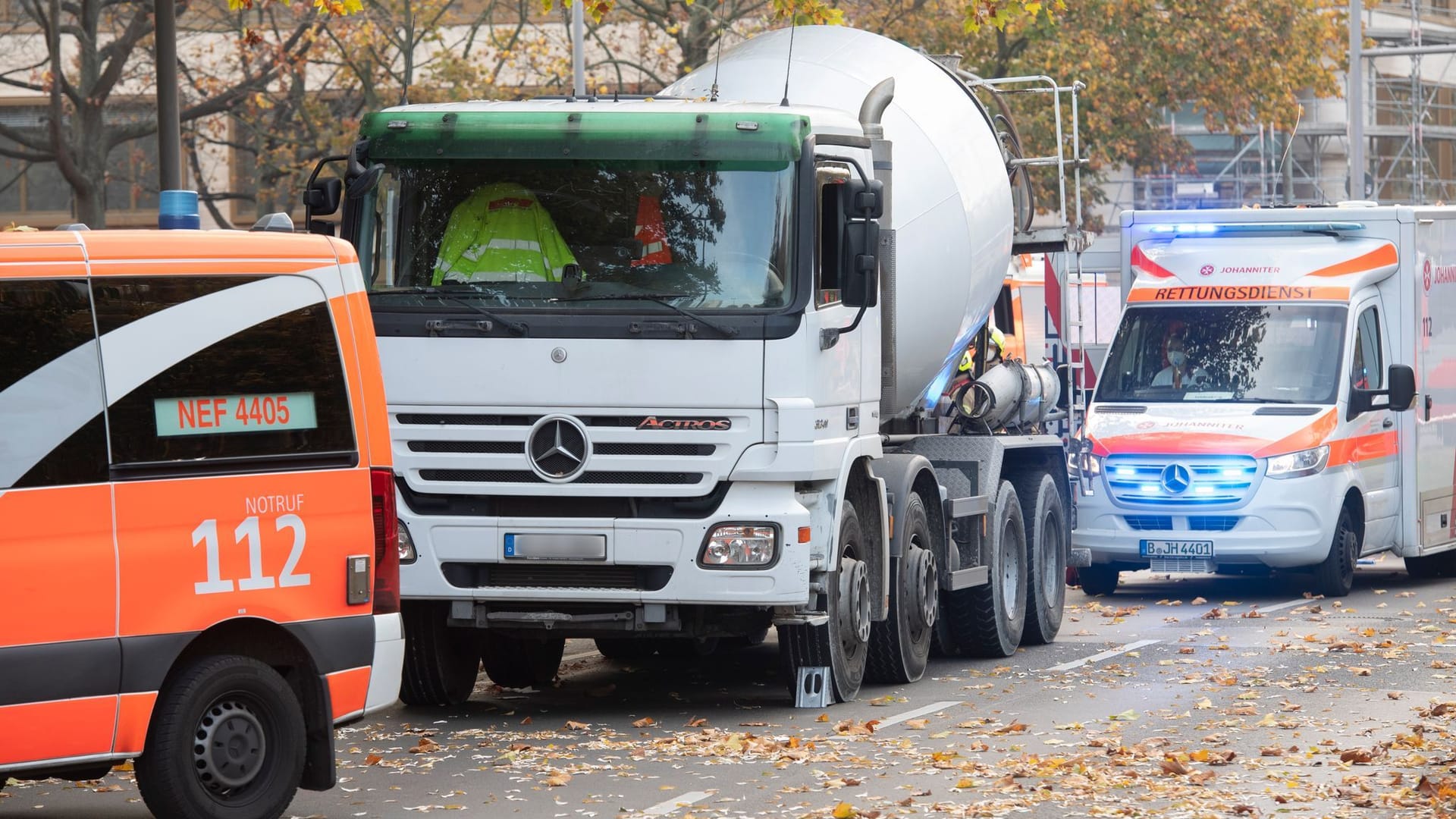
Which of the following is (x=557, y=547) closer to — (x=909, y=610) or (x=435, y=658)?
(x=435, y=658)

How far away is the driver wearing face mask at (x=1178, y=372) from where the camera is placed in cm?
1877

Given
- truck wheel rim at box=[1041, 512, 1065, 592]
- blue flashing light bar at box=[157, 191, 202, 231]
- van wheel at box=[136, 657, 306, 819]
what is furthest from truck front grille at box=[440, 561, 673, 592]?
truck wheel rim at box=[1041, 512, 1065, 592]

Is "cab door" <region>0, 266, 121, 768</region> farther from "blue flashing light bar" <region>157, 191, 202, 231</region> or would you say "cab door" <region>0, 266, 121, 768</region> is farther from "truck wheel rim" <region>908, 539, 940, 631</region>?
"truck wheel rim" <region>908, 539, 940, 631</region>

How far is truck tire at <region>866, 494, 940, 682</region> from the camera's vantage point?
493 inches

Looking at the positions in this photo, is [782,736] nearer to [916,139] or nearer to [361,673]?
[361,673]

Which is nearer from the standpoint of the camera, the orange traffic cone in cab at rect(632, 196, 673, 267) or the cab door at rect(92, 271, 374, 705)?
the cab door at rect(92, 271, 374, 705)

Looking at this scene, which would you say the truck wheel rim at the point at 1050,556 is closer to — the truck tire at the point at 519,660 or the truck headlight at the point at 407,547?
the truck tire at the point at 519,660

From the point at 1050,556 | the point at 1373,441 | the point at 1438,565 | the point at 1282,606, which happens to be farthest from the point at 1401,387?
the point at 1050,556

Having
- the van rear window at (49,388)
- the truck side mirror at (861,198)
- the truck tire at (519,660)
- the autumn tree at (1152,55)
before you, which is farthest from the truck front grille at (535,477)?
the autumn tree at (1152,55)

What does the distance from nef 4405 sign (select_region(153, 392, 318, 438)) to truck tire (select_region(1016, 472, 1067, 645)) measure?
25.2 feet

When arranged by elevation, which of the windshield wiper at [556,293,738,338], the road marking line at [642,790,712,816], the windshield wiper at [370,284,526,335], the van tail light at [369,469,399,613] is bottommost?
the road marking line at [642,790,712,816]

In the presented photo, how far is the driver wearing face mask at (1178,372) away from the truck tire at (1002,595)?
4.18m

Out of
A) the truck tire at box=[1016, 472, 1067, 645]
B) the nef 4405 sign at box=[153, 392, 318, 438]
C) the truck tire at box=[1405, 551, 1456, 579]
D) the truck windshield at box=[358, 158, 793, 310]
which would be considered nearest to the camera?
the nef 4405 sign at box=[153, 392, 318, 438]

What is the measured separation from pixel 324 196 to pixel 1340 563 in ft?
32.8
